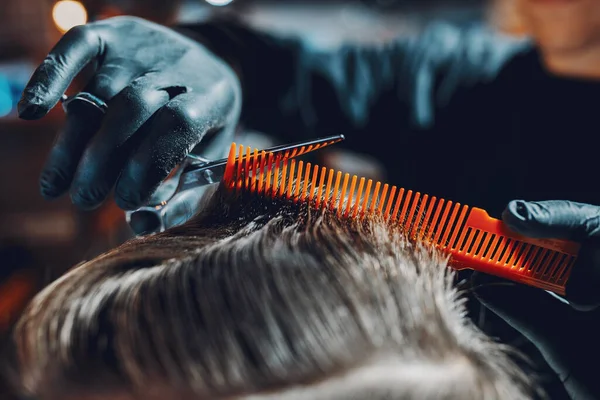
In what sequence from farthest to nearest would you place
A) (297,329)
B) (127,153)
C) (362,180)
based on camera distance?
1. (127,153)
2. (362,180)
3. (297,329)

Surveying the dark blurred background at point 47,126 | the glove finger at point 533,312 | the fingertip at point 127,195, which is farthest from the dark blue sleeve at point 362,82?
the glove finger at point 533,312

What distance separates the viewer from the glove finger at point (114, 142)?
3.10ft

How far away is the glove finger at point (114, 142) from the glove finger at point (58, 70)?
97 millimetres

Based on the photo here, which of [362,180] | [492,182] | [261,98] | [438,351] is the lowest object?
[492,182]

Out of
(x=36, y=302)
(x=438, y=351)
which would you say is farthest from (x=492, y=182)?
(x=36, y=302)

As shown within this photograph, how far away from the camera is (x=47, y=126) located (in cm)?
265

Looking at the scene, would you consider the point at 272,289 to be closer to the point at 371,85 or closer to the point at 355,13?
the point at 371,85

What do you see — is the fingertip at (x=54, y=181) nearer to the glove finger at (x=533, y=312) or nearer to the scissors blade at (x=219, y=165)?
the scissors blade at (x=219, y=165)

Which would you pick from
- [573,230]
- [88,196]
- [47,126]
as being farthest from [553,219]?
[47,126]

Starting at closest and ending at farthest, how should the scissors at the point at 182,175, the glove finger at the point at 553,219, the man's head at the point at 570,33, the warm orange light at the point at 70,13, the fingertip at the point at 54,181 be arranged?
the glove finger at the point at 553,219, the scissors at the point at 182,175, the fingertip at the point at 54,181, the man's head at the point at 570,33, the warm orange light at the point at 70,13

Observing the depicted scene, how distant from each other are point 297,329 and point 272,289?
2.4 inches

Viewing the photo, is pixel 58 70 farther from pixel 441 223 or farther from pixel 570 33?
pixel 570 33

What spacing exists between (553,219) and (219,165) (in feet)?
1.86

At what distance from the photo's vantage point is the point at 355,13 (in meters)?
3.72
